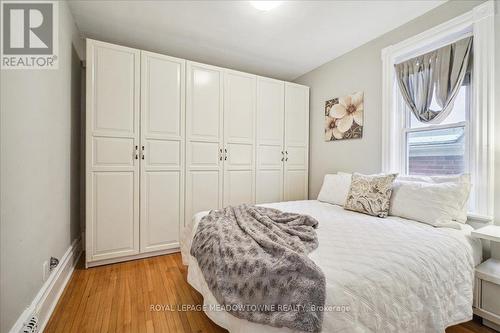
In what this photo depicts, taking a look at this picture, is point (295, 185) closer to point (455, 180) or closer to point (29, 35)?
point (455, 180)

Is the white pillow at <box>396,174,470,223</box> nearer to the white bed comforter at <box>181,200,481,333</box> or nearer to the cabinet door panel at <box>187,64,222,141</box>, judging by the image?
the white bed comforter at <box>181,200,481,333</box>

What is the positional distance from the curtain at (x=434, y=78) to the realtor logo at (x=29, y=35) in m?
3.19

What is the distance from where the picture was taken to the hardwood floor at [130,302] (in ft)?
5.02

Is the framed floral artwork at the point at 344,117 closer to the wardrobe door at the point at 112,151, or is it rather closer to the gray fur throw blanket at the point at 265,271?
the gray fur throw blanket at the point at 265,271

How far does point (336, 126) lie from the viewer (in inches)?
128

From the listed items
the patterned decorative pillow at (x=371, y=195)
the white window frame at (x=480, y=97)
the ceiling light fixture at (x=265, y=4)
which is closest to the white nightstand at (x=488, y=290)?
the white window frame at (x=480, y=97)

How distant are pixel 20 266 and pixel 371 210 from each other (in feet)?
8.37

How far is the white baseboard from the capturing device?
130 centimetres

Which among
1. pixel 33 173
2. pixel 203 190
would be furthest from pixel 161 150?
pixel 33 173

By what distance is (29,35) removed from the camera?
61.4 inches

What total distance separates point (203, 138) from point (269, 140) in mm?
1014

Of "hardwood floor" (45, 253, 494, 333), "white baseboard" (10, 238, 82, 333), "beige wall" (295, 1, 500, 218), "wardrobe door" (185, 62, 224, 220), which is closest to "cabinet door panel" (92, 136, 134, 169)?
"wardrobe door" (185, 62, 224, 220)

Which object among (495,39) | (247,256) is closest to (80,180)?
(247,256)

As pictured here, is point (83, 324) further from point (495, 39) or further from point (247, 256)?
point (495, 39)
